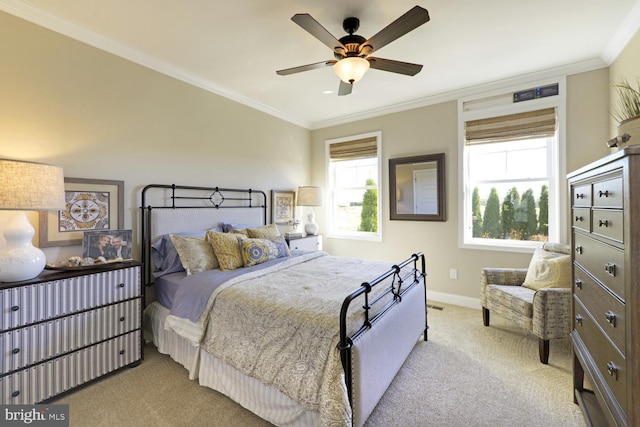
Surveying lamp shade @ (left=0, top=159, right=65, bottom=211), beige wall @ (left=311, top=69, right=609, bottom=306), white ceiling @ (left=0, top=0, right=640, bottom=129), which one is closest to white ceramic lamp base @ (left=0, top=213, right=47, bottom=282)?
lamp shade @ (left=0, top=159, right=65, bottom=211)

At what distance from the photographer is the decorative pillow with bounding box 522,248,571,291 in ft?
8.45

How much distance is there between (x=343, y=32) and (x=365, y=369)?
2573 mm

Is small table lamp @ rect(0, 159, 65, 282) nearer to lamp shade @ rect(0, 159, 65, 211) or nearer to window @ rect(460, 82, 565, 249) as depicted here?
lamp shade @ rect(0, 159, 65, 211)

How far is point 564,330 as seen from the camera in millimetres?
2314

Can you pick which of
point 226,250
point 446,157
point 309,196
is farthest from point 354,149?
point 226,250

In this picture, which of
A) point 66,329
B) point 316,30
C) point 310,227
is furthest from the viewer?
point 310,227

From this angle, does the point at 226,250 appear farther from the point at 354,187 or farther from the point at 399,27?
the point at 354,187

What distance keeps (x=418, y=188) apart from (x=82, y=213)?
3820 millimetres

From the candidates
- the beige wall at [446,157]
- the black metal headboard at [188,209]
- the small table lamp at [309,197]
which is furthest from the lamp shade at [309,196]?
the beige wall at [446,157]

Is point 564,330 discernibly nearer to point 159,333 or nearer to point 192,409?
point 192,409

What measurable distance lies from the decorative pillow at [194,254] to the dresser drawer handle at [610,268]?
266 centimetres

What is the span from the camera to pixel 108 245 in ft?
7.83

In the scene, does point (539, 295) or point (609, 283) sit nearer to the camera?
point (609, 283)

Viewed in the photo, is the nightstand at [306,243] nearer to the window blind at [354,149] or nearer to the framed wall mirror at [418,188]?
the framed wall mirror at [418,188]
